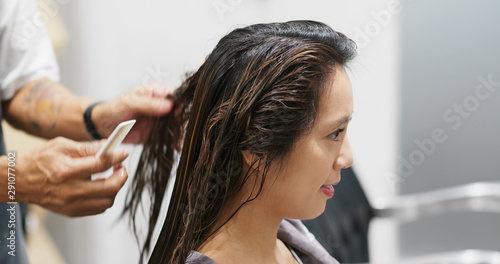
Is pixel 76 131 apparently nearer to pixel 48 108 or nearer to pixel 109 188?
pixel 48 108

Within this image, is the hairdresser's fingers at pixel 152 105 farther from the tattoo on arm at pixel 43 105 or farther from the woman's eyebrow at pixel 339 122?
the woman's eyebrow at pixel 339 122

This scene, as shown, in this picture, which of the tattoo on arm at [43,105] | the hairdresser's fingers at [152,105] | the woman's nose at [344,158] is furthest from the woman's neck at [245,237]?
the tattoo on arm at [43,105]

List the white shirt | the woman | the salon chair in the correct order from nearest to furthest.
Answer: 1. the woman
2. the white shirt
3. the salon chair

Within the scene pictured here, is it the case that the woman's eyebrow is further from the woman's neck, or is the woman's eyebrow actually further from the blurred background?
the blurred background

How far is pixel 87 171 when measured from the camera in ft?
2.16

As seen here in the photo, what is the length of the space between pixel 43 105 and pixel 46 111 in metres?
0.01

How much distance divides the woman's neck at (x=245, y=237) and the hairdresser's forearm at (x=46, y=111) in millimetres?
291

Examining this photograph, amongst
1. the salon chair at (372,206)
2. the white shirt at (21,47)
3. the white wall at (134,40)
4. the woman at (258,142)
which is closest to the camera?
the woman at (258,142)

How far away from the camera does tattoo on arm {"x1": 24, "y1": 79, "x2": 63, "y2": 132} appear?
800 mm

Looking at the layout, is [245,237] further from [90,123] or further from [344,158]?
[90,123]

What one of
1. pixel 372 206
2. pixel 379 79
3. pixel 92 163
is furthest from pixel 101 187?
pixel 379 79

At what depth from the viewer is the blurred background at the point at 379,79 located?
964 millimetres

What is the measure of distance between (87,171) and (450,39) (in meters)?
1.17

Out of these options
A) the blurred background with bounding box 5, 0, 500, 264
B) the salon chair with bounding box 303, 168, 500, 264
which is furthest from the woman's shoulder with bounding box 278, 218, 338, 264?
the blurred background with bounding box 5, 0, 500, 264
